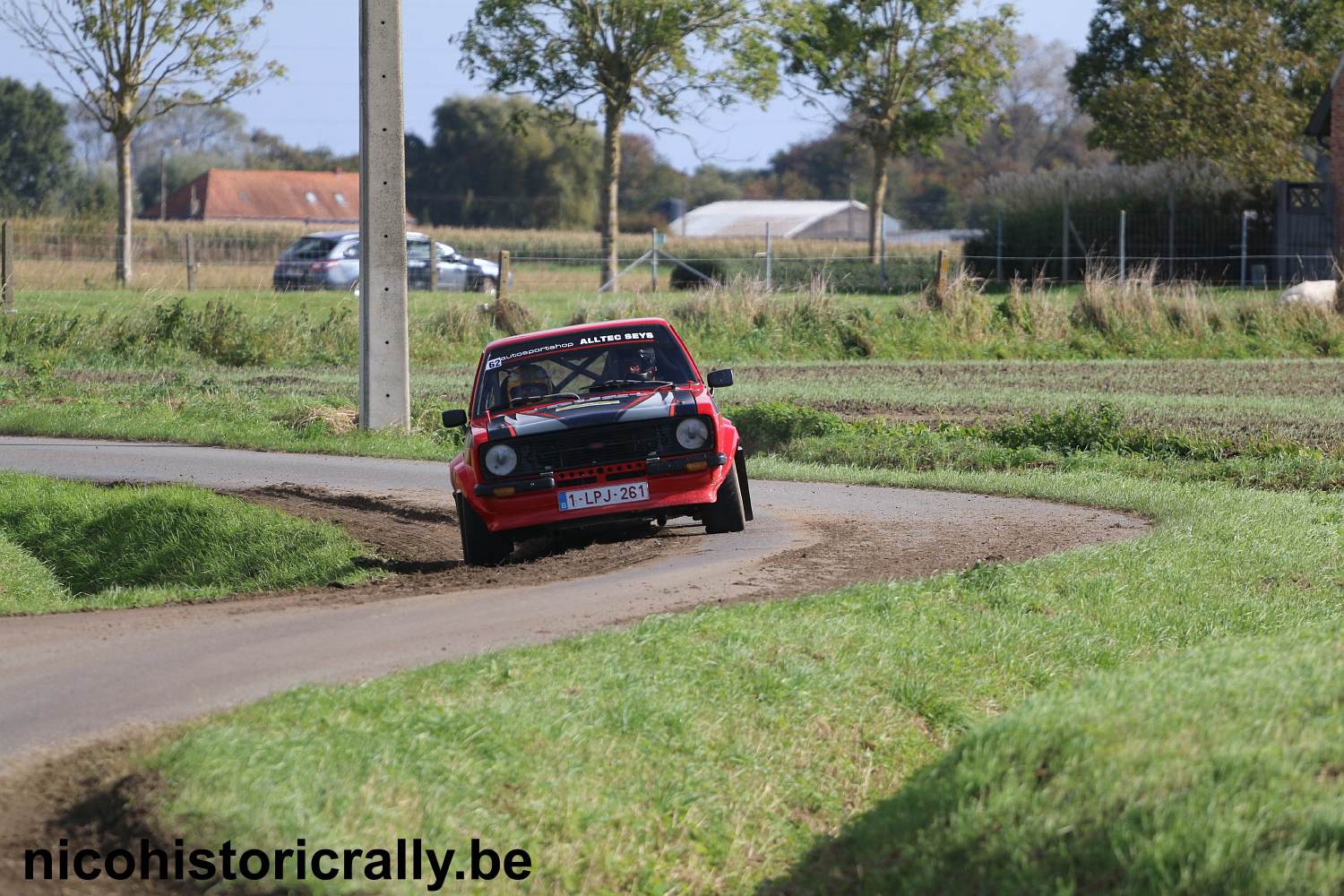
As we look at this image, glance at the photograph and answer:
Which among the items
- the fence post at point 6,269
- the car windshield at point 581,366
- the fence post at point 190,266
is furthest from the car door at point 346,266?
the car windshield at point 581,366

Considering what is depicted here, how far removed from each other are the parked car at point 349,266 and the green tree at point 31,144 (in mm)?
58965

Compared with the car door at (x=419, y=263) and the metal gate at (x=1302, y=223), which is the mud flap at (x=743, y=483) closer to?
the car door at (x=419, y=263)

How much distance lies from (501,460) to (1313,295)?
24249mm

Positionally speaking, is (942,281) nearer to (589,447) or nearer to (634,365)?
(634,365)

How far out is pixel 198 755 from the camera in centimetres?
568

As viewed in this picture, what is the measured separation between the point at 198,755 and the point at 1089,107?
54.2 m

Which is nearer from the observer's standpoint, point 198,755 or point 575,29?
point 198,755

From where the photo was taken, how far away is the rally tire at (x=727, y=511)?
11.2 meters

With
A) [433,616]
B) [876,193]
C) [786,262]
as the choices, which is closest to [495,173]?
[876,193]

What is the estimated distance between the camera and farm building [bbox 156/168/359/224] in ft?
330

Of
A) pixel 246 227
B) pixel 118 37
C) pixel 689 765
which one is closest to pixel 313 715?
pixel 689 765

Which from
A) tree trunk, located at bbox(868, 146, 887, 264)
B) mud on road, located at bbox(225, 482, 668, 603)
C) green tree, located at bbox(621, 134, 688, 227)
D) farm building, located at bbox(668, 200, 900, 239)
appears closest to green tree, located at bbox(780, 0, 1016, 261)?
tree trunk, located at bbox(868, 146, 887, 264)

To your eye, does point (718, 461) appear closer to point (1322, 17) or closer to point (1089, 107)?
point (1089, 107)

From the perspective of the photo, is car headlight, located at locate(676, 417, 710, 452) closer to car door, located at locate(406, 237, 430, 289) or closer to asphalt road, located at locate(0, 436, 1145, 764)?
asphalt road, located at locate(0, 436, 1145, 764)
